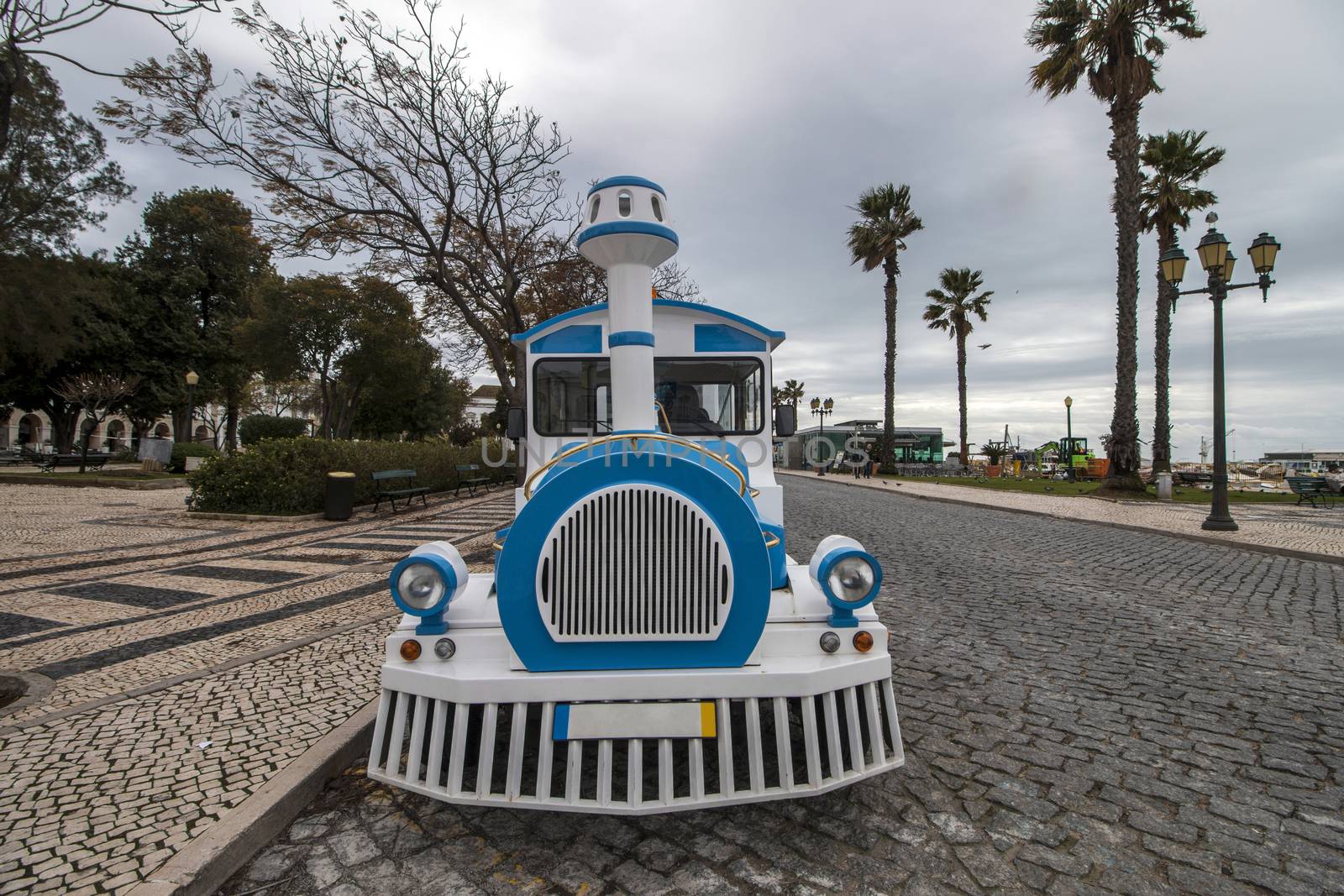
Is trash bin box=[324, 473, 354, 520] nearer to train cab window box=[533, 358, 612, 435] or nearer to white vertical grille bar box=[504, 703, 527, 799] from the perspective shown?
train cab window box=[533, 358, 612, 435]

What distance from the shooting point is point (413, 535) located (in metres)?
9.66

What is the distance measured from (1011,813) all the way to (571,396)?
3094 millimetres

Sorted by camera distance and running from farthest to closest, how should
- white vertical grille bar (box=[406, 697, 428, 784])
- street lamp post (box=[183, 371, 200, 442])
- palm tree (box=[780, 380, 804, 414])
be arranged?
palm tree (box=[780, 380, 804, 414]) → street lamp post (box=[183, 371, 200, 442]) → white vertical grille bar (box=[406, 697, 428, 784])

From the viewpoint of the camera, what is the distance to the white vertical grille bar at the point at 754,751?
198cm

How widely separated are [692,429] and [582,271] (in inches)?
500

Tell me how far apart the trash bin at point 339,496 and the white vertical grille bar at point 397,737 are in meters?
10.5

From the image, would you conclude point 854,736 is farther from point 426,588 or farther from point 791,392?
point 791,392

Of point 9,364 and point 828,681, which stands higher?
point 9,364

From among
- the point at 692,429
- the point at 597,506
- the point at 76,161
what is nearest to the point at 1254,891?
the point at 597,506

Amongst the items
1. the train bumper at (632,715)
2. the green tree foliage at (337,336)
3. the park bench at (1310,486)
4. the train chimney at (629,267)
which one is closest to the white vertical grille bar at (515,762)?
the train bumper at (632,715)

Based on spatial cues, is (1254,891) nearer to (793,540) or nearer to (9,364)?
(793,540)

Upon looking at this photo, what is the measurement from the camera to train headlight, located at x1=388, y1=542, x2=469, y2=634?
2174 millimetres

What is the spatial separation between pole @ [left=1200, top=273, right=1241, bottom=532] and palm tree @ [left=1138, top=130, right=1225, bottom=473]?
34.0 ft

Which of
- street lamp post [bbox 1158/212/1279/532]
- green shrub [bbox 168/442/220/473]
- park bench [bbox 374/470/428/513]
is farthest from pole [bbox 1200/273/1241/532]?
green shrub [bbox 168/442/220/473]
